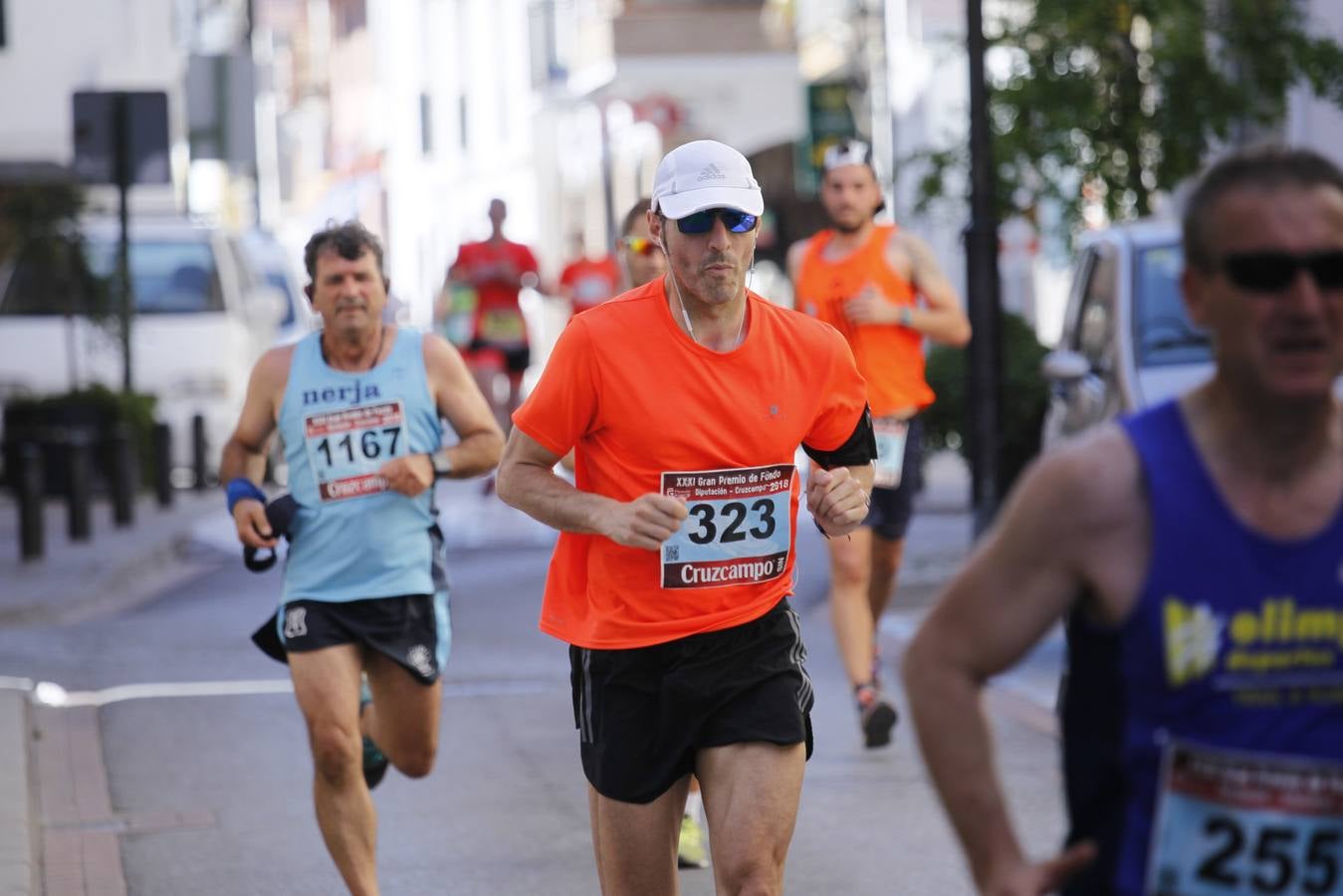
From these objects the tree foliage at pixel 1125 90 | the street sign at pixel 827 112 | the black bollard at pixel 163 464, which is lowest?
the black bollard at pixel 163 464

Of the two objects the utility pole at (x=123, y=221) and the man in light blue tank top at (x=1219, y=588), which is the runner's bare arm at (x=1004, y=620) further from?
the utility pole at (x=123, y=221)

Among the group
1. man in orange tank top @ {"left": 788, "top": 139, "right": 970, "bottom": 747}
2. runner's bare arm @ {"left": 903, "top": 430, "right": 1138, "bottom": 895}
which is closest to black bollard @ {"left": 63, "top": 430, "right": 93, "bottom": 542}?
man in orange tank top @ {"left": 788, "top": 139, "right": 970, "bottom": 747}

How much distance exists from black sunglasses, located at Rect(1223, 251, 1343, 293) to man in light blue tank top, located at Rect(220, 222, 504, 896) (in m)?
3.67

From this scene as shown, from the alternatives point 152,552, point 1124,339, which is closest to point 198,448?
point 152,552

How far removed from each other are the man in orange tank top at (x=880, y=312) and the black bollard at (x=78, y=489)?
8297 millimetres

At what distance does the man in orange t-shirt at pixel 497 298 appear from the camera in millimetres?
19656

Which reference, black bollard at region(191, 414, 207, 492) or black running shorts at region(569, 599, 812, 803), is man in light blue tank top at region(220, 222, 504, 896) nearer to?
black running shorts at region(569, 599, 812, 803)

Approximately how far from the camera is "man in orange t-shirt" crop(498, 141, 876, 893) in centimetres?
488

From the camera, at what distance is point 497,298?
2016 cm

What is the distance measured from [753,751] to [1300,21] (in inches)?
461

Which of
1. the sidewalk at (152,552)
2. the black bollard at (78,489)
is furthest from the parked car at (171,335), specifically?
the black bollard at (78,489)

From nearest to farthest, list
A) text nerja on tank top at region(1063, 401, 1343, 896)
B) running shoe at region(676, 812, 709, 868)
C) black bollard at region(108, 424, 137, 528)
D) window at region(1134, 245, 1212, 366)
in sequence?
text nerja on tank top at region(1063, 401, 1343, 896) < running shoe at region(676, 812, 709, 868) < window at region(1134, 245, 1212, 366) < black bollard at region(108, 424, 137, 528)

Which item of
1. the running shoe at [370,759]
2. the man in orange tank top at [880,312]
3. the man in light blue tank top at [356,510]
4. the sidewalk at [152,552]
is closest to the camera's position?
the man in light blue tank top at [356,510]

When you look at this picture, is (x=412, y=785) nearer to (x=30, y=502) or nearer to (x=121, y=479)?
(x=30, y=502)
